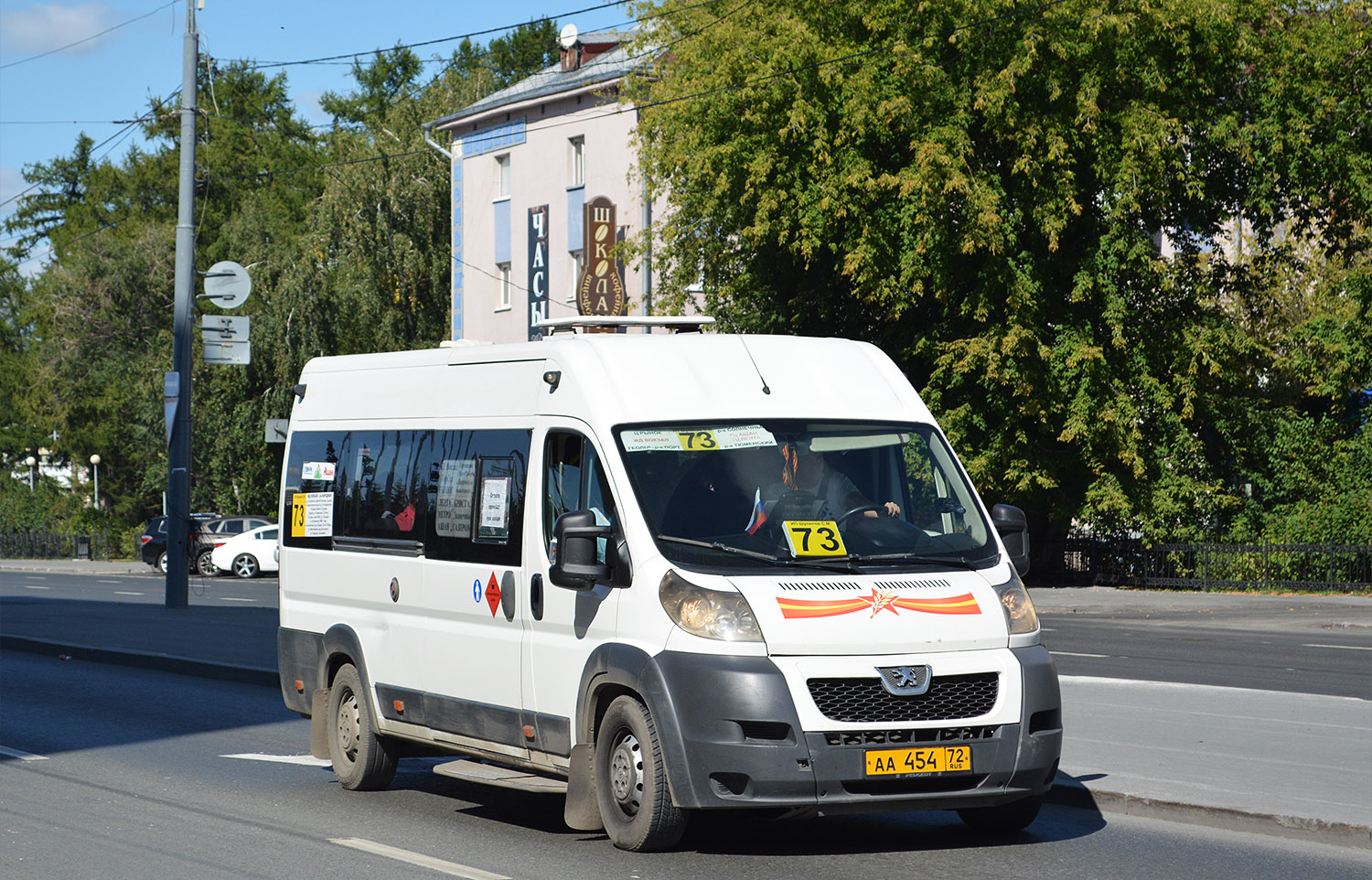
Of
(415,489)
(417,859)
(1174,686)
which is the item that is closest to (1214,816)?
(417,859)

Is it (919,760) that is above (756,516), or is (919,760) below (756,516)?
below

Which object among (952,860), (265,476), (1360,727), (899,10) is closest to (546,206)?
(265,476)

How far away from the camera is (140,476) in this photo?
7662 cm

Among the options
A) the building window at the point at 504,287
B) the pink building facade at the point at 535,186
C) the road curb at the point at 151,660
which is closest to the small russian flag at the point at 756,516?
the road curb at the point at 151,660

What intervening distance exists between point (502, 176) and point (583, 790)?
152 ft

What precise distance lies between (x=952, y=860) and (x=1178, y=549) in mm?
26276

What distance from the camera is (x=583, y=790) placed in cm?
796

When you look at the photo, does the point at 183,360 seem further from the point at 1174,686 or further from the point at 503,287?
the point at 503,287

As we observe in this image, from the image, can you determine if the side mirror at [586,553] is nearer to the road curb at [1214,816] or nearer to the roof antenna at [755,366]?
the roof antenna at [755,366]

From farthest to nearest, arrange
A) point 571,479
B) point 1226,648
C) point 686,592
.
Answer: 1. point 1226,648
2. point 571,479
3. point 686,592

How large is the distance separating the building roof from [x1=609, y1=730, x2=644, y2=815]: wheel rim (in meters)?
40.2

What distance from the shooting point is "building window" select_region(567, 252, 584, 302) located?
163 ft

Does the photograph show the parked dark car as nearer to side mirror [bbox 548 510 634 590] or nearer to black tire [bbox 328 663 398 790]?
black tire [bbox 328 663 398 790]

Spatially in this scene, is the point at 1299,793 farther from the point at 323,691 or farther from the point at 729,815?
the point at 323,691
